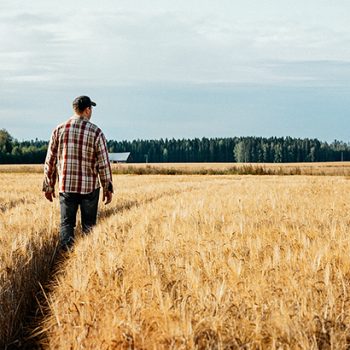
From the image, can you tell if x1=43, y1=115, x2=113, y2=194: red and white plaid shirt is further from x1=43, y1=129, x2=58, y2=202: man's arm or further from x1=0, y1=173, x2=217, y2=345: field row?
x1=0, y1=173, x2=217, y2=345: field row

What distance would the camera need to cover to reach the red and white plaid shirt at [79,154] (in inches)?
304

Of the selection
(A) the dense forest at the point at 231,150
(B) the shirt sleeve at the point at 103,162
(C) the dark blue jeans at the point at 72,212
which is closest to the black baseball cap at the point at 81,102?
(B) the shirt sleeve at the point at 103,162

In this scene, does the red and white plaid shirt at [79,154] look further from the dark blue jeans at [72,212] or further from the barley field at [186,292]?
the barley field at [186,292]

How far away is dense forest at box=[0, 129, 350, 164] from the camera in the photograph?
148250 millimetres

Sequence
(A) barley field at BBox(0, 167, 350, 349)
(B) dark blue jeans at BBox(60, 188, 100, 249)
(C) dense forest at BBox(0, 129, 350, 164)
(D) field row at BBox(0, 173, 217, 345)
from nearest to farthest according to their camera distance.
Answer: (A) barley field at BBox(0, 167, 350, 349) < (D) field row at BBox(0, 173, 217, 345) < (B) dark blue jeans at BBox(60, 188, 100, 249) < (C) dense forest at BBox(0, 129, 350, 164)

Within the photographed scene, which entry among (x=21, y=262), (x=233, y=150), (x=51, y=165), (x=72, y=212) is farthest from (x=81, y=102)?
(x=233, y=150)

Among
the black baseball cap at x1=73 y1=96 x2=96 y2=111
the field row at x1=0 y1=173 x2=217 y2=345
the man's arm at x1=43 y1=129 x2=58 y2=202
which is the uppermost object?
the black baseball cap at x1=73 y1=96 x2=96 y2=111

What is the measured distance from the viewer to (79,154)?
7.77 meters

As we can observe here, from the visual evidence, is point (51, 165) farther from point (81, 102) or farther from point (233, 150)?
point (233, 150)

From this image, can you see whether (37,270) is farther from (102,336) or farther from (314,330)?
(314,330)

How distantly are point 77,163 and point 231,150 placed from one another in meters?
151

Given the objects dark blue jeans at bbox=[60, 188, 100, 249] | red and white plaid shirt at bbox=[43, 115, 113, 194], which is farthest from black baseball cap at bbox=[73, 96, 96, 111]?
dark blue jeans at bbox=[60, 188, 100, 249]

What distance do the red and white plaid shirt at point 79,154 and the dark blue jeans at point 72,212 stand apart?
0.45ft

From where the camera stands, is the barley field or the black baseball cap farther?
the black baseball cap
